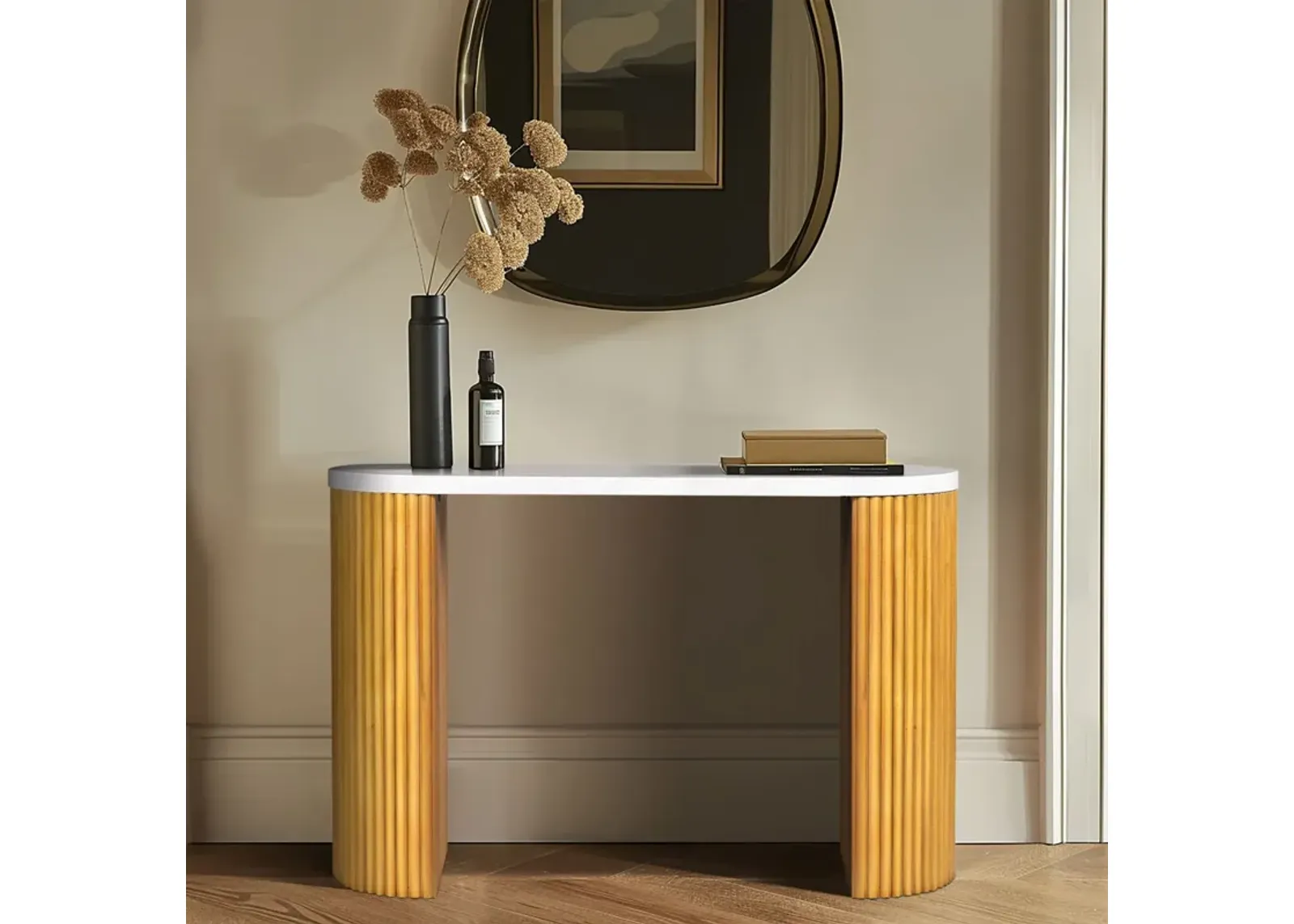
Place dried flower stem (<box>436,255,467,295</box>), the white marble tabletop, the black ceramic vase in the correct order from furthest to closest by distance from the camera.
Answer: dried flower stem (<box>436,255,467,295</box>) < the black ceramic vase < the white marble tabletop

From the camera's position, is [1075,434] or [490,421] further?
[1075,434]

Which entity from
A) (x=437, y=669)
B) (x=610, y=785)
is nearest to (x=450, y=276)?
(x=437, y=669)

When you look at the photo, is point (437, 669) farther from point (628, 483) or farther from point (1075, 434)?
point (1075, 434)

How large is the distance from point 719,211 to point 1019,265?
0.56m

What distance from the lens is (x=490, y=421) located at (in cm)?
188

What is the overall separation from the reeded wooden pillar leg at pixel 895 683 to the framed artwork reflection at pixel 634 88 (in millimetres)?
726

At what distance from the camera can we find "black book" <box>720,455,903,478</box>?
178 cm

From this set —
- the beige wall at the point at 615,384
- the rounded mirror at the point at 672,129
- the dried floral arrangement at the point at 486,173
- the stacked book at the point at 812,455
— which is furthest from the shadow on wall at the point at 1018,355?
the dried floral arrangement at the point at 486,173

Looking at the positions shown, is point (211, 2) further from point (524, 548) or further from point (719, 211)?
point (524, 548)

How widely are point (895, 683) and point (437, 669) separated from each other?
73 centimetres

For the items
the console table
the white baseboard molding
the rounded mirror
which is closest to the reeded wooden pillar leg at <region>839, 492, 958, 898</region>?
the console table

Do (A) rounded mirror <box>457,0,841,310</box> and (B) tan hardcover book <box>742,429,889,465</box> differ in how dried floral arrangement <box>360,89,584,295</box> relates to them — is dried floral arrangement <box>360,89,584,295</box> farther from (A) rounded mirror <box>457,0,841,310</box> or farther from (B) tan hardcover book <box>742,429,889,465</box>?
(B) tan hardcover book <box>742,429,889,465</box>

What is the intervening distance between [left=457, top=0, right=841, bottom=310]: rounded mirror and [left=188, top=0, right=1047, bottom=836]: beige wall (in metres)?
0.07

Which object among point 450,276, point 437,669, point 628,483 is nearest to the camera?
point 628,483
